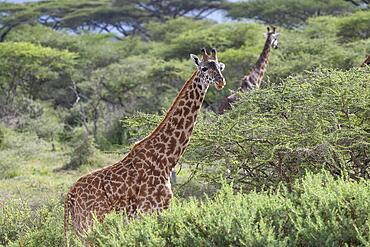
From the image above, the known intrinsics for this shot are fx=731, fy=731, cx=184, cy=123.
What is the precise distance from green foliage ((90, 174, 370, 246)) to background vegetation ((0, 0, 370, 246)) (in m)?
0.01

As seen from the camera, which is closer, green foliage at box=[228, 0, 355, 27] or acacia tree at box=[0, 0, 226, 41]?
green foliage at box=[228, 0, 355, 27]

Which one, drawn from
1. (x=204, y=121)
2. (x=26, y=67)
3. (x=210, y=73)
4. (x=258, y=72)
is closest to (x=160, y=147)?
(x=210, y=73)

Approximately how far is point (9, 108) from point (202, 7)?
46.6 feet

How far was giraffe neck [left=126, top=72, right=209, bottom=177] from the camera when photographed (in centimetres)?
548

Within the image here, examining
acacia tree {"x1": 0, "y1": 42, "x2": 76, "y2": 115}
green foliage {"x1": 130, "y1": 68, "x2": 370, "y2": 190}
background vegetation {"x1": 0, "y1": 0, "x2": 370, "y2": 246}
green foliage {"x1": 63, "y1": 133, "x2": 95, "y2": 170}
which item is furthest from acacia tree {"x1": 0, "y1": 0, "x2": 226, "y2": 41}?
green foliage {"x1": 130, "y1": 68, "x2": 370, "y2": 190}

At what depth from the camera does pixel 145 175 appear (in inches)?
212

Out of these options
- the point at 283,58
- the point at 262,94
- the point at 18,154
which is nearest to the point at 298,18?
the point at 283,58

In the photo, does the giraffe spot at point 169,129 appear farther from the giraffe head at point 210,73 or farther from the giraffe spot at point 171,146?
the giraffe head at point 210,73

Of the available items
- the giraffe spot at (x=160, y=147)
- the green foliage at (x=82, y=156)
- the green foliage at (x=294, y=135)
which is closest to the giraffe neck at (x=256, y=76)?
the green foliage at (x=82, y=156)

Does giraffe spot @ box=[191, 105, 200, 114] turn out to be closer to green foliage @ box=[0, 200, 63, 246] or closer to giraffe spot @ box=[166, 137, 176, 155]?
giraffe spot @ box=[166, 137, 176, 155]

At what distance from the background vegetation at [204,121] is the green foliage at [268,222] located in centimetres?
1

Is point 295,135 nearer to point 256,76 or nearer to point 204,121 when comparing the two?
point 204,121

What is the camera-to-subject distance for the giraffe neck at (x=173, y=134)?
5480 millimetres

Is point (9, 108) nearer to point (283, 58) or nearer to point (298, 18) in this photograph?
point (283, 58)
